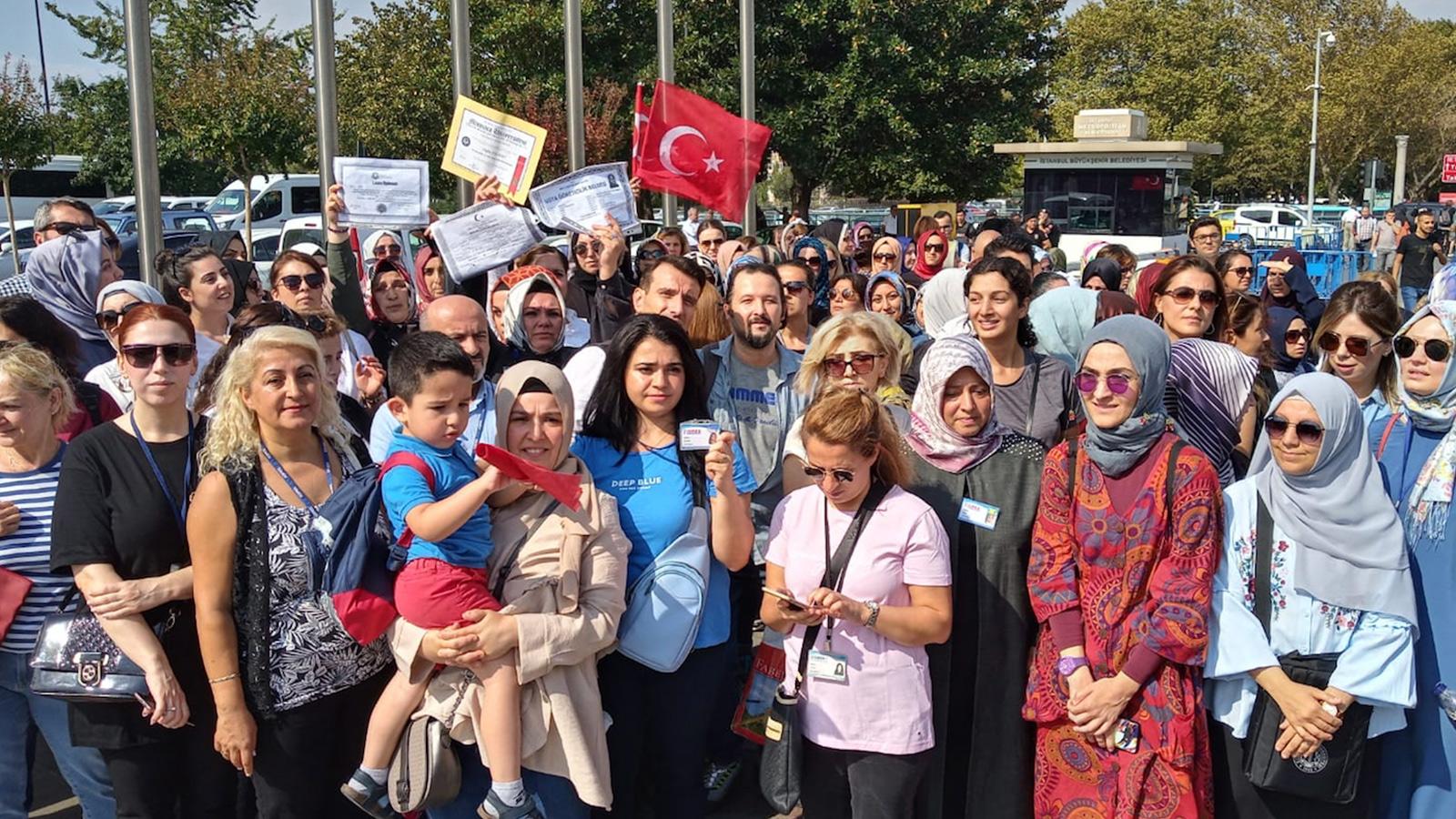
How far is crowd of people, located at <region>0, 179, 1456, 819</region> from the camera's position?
126 inches

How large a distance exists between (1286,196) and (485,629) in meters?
63.8

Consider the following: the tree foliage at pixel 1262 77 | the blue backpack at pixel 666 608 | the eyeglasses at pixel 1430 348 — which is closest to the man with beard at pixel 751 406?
the blue backpack at pixel 666 608

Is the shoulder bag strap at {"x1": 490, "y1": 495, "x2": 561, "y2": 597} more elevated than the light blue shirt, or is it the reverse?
the light blue shirt

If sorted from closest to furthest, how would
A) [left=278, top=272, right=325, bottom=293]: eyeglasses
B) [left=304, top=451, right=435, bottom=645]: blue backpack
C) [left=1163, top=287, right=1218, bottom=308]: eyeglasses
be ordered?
[left=304, top=451, right=435, bottom=645]: blue backpack, [left=1163, top=287, right=1218, bottom=308]: eyeglasses, [left=278, top=272, right=325, bottom=293]: eyeglasses

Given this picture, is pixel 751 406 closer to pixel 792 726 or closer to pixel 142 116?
pixel 792 726

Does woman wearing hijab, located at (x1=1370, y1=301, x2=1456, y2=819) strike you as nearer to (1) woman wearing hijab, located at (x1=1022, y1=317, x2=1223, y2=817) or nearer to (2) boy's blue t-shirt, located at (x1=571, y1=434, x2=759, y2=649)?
(1) woman wearing hijab, located at (x1=1022, y1=317, x2=1223, y2=817)

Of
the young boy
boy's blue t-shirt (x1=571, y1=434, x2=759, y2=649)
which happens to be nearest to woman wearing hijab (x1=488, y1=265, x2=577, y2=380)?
boy's blue t-shirt (x1=571, y1=434, x2=759, y2=649)

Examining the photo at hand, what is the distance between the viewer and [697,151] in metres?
8.38

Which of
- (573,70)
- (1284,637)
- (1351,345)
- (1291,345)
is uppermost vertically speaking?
(573,70)

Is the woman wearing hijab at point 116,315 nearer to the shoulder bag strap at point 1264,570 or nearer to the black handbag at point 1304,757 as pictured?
the shoulder bag strap at point 1264,570

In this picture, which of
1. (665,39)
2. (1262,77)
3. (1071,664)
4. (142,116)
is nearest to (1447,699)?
(1071,664)

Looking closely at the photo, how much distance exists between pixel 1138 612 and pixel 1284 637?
1.32 feet

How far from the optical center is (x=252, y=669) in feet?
10.8

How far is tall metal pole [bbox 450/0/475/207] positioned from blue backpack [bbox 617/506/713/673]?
233 inches
